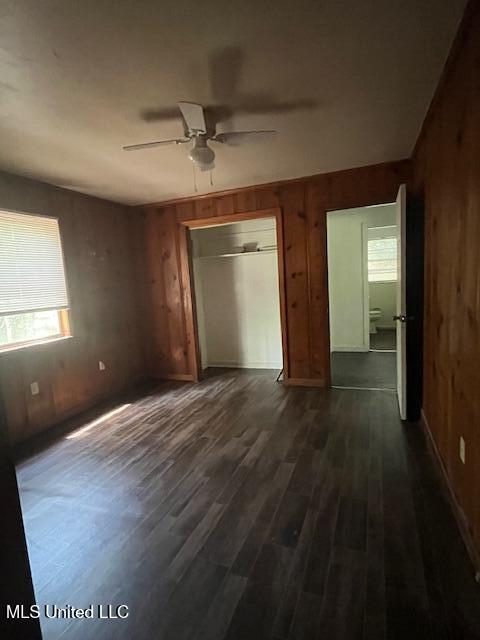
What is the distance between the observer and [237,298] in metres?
5.06

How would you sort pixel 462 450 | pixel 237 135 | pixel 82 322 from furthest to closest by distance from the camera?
pixel 82 322 < pixel 237 135 < pixel 462 450


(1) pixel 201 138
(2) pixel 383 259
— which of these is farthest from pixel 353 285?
(1) pixel 201 138

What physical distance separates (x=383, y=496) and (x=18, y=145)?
3.45 m

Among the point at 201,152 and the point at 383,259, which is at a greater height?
the point at 201,152

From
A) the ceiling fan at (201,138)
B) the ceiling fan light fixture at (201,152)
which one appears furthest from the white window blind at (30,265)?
the ceiling fan light fixture at (201,152)

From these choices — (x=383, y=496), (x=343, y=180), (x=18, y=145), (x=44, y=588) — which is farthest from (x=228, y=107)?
(x=44, y=588)

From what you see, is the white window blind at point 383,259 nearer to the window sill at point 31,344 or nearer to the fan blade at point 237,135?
the fan blade at point 237,135

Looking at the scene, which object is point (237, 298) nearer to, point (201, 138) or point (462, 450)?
point (201, 138)

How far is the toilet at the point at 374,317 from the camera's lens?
6.66 meters

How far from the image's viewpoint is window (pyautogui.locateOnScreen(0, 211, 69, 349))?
3010 mm

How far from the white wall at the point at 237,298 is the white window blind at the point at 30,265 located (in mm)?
2007

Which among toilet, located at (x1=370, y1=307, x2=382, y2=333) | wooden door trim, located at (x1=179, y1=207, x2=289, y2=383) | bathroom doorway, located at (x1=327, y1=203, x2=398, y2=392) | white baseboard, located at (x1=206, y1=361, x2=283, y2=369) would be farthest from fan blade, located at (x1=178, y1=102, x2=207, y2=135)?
toilet, located at (x1=370, y1=307, x2=382, y2=333)

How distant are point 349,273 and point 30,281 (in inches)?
175

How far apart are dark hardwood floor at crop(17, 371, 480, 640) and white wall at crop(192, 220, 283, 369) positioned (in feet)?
6.55
